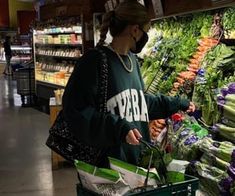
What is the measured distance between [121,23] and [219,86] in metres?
1.51

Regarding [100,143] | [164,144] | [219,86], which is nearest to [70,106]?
[100,143]

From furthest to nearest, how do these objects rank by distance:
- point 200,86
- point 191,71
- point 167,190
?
point 191,71 < point 200,86 < point 167,190

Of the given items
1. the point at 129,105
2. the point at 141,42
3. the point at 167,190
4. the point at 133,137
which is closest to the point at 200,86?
the point at 141,42

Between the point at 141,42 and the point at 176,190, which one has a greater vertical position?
the point at 141,42

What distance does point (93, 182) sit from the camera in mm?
1873

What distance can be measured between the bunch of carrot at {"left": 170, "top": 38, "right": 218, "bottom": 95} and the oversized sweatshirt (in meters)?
1.74

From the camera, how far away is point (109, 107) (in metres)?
2.38

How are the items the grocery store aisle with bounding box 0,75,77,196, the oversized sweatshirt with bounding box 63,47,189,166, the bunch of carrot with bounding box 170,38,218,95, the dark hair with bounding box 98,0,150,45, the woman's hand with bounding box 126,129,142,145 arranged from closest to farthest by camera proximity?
the woman's hand with bounding box 126,129,142,145 → the oversized sweatshirt with bounding box 63,47,189,166 → the dark hair with bounding box 98,0,150,45 → the bunch of carrot with bounding box 170,38,218,95 → the grocery store aisle with bounding box 0,75,77,196

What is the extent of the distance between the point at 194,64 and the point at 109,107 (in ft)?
7.26

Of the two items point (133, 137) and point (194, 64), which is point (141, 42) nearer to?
point (133, 137)

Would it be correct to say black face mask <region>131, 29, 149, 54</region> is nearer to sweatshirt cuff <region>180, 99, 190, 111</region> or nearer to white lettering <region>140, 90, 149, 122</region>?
white lettering <region>140, 90, 149, 122</region>

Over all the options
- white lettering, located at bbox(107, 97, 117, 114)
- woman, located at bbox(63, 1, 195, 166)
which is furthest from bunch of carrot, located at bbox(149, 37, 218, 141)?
white lettering, located at bbox(107, 97, 117, 114)

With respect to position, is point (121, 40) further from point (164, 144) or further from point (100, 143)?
point (164, 144)

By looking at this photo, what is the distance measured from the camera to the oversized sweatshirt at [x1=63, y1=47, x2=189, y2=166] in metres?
2.18
